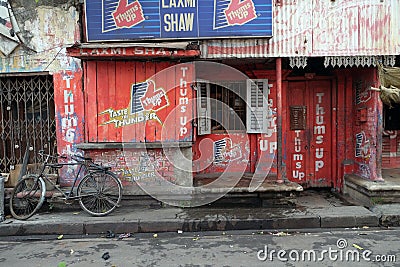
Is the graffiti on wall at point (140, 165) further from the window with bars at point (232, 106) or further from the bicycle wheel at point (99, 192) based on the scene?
the window with bars at point (232, 106)

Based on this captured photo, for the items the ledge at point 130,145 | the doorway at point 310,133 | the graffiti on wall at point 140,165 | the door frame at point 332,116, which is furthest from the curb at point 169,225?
the doorway at point 310,133

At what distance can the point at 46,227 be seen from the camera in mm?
6078

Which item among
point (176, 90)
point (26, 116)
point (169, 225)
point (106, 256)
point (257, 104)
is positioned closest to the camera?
point (106, 256)

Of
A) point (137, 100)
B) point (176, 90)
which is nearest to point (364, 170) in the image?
point (176, 90)

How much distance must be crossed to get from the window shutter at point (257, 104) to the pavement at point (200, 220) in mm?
2188

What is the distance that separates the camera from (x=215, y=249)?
524 centimetres

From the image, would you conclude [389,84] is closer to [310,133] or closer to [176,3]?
[310,133]

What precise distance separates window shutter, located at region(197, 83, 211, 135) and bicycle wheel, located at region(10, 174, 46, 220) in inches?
142

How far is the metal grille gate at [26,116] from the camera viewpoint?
7.23 metres

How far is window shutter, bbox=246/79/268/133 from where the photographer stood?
8203 millimetres

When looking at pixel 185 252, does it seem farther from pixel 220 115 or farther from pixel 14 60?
pixel 14 60

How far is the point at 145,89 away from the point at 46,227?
3.18 metres

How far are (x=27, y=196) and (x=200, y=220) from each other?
3415mm

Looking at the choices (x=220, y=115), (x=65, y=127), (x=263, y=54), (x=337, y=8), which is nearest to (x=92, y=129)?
(x=65, y=127)
